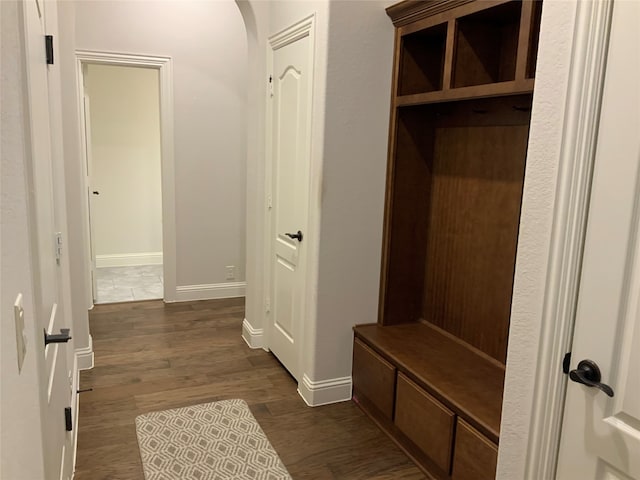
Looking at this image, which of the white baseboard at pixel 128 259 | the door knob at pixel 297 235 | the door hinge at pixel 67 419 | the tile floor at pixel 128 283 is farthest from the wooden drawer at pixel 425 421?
the white baseboard at pixel 128 259

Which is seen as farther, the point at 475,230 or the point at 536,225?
the point at 475,230

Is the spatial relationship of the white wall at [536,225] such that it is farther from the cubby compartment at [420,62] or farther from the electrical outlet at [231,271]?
the electrical outlet at [231,271]

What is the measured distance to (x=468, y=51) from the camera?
2436 mm

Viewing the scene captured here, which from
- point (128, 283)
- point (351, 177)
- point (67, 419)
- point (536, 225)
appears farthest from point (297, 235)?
point (128, 283)

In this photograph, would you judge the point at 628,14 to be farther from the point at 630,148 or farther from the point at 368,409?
the point at 368,409

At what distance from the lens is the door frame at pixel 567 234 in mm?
1330

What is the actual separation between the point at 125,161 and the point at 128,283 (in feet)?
5.07

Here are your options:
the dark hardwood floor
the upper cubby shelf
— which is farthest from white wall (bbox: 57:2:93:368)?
the upper cubby shelf

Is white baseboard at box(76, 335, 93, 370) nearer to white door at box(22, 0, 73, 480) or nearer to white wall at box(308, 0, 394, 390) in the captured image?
white door at box(22, 0, 73, 480)

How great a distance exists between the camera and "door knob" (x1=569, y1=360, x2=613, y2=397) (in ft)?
4.46

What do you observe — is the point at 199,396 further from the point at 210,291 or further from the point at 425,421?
the point at 210,291

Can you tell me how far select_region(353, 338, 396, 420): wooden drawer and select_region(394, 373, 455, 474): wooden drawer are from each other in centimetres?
7

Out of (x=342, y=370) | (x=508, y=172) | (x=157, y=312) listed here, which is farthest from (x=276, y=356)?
(x=508, y=172)

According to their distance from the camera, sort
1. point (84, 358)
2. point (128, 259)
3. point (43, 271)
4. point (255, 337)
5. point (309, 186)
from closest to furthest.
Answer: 1. point (43, 271)
2. point (309, 186)
3. point (84, 358)
4. point (255, 337)
5. point (128, 259)
